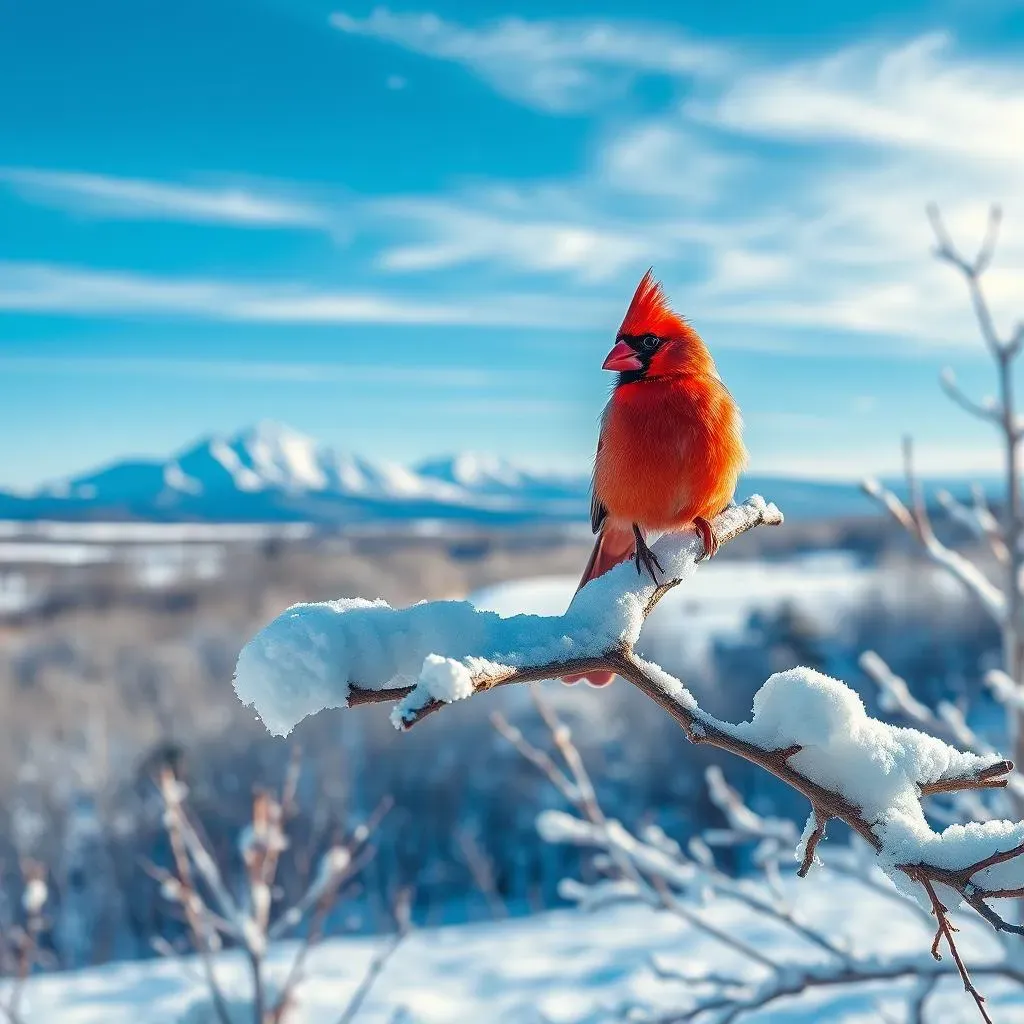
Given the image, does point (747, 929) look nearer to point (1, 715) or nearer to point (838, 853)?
point (838, 853)

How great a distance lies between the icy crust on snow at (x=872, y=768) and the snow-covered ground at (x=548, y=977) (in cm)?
486

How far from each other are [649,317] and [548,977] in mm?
7267

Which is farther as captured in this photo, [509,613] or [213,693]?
[213,693]

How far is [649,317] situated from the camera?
2.25 metres

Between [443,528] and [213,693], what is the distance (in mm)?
71659

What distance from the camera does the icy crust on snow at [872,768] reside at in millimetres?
1197

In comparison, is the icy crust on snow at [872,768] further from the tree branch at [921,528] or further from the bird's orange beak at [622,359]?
the tree branch at [921,528]

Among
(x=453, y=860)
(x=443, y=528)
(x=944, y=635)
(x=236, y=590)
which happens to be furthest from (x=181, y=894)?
(x=443, y=528)

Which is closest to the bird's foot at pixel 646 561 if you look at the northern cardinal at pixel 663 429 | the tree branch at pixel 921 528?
the northern cardinal at pixel 663 429

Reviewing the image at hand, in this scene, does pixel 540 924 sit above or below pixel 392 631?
below

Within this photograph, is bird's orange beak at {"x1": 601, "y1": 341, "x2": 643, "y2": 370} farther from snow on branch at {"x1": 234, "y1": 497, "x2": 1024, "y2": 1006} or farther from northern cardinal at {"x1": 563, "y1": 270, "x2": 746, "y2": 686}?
snow on branch at {"x1": 234, "y1": 497, "x2": 1024, "y2": 1006}

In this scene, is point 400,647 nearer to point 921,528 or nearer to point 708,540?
point 708,540

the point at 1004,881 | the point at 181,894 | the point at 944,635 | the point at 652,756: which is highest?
the point at 1004,881

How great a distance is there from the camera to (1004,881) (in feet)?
3.91
